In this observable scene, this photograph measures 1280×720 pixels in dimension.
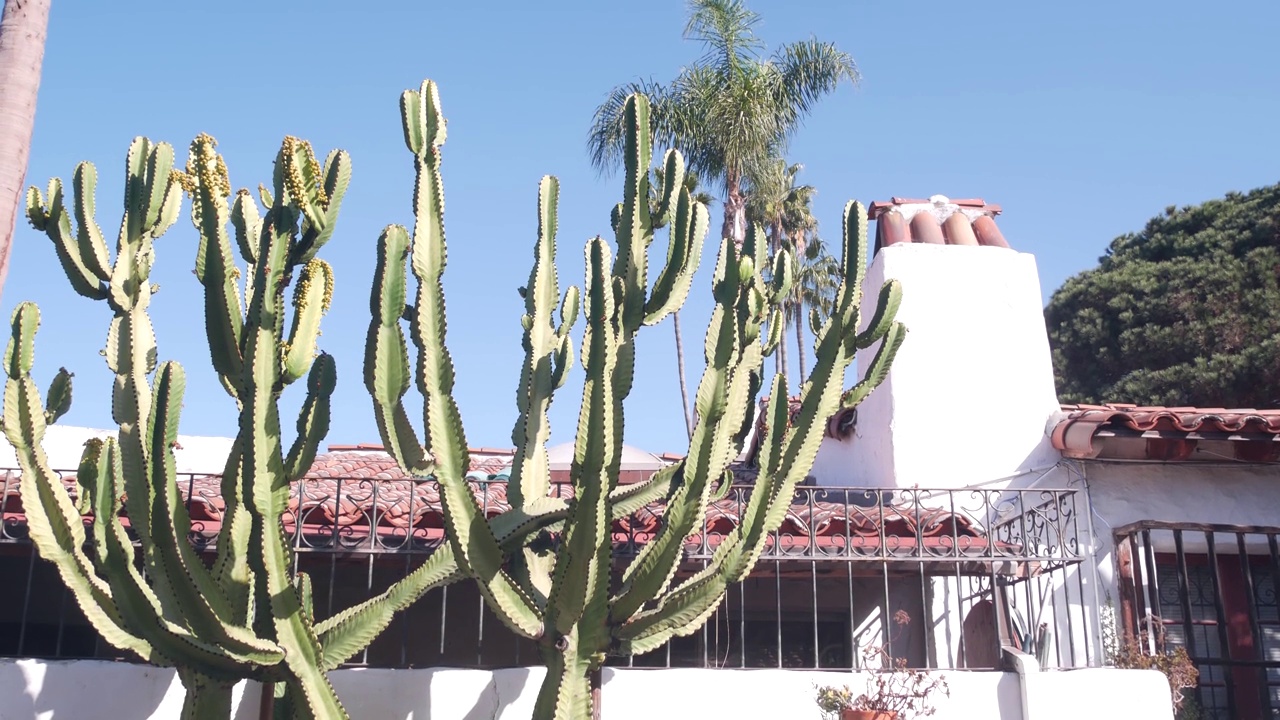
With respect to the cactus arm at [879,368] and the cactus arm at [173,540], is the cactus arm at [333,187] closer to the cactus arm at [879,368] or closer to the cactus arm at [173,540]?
the cactus arm at [173,540]

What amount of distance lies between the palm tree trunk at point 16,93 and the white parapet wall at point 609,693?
2139mm

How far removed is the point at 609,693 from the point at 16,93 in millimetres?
4223

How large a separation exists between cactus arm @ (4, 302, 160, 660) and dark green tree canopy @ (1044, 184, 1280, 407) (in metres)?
20.1

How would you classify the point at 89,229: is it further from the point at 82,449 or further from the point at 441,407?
the point at 82,449

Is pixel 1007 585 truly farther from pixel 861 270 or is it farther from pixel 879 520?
pixel 861 270

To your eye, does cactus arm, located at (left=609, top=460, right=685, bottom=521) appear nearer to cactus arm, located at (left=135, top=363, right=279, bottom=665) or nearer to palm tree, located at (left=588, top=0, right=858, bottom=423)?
cactus arm, located at (left=135, top=363, right=279, bottom=665)

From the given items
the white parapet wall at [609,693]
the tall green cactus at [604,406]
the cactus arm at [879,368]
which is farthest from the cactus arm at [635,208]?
the white parapet wall at [609,693]

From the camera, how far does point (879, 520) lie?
6656mm

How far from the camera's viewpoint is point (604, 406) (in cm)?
414

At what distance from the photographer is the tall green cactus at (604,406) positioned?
169 inches

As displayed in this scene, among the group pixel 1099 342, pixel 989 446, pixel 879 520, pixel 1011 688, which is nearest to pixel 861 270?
pixel 879 520

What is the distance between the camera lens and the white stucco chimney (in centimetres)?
818

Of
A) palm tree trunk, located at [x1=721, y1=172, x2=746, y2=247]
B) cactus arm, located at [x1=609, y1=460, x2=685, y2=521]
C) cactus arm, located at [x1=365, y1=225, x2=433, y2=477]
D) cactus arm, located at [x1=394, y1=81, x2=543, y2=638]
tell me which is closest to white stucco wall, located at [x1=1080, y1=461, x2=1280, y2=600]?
cactus arm, located at [x1=609, y1=460, x2=685, y2=521]

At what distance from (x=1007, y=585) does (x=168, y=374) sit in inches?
202
